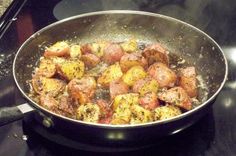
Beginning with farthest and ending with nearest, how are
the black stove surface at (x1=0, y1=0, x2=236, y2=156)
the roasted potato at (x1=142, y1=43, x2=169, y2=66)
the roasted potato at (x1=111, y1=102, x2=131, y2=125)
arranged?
1. the roasted potato at (x1=142, y1=43, x2=169, y2=66)
2. the black stove surface at (x1=0, y1=0, x2=236, y2=156)
3. the roasted potato at (x1=111, y1=102, x2=131, y2=125)

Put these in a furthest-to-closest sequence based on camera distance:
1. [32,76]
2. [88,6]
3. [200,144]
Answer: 1. [88,6]
2. [32,76]
3. [200,144]

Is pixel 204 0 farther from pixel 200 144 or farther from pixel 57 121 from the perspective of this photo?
pixel 57 121

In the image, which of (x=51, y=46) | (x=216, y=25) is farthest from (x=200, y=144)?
(x=216, y=25)

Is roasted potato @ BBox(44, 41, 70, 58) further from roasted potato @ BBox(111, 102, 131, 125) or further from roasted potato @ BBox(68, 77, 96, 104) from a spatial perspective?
roasted potato @ BBox(111, 102, 131, 125)

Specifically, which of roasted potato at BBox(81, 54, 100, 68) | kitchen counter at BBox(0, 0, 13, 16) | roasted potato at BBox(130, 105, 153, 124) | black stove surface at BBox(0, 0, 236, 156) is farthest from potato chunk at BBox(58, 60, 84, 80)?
kitchen counter at BBox(0, 0, 13, 16)

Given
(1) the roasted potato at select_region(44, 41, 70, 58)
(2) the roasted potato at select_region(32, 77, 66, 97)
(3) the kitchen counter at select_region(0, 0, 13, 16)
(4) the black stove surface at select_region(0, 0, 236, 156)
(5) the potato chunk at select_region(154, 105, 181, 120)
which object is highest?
(3) the kitchen counter at select_region(0, 0, 13, 16)

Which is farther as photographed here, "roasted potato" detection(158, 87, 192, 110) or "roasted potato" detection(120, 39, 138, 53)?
"roasted potato" detection(120, 39, 138, 53)

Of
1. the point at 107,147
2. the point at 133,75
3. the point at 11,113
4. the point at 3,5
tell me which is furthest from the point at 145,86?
the point at 3,5
